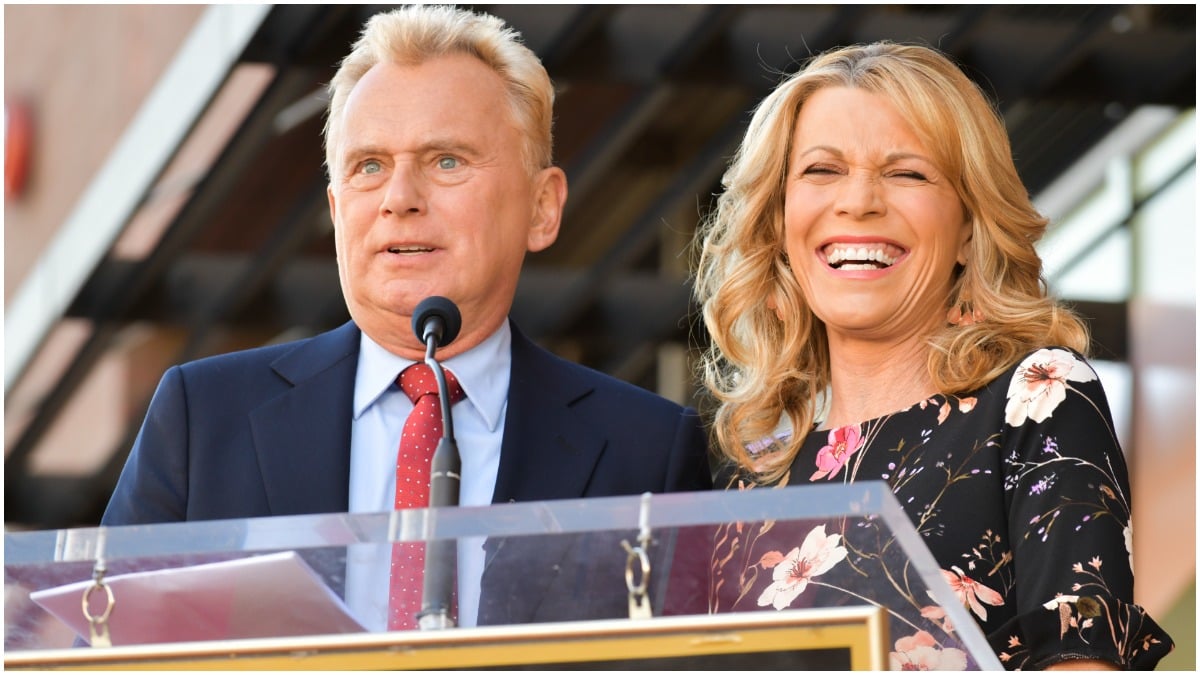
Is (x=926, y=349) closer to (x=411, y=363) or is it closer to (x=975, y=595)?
(x=975, y=595)

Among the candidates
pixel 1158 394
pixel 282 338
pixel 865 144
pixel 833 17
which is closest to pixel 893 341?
pixel 865 144

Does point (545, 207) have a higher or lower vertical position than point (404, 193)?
higher

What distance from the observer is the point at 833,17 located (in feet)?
20.5

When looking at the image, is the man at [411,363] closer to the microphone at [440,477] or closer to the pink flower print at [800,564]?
the microphone at [440,477]

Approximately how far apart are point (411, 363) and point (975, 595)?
0.92m

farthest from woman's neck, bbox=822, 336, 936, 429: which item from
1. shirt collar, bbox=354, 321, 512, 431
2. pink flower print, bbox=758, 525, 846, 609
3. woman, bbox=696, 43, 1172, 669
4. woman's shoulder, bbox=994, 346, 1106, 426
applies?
pink flower print, bbox=758, 525, 846, 609

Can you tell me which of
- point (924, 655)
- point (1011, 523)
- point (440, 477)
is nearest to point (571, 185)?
point (1011, 523)

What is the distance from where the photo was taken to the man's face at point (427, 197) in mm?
2760

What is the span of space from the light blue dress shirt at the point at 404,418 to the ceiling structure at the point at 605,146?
264 centimetres

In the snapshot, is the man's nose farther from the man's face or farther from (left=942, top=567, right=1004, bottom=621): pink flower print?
(left=942, top=567, right=1004, bottom=621): pink flower print

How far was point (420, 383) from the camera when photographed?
108 inches

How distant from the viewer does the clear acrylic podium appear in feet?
5.26

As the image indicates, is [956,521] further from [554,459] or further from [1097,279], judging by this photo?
[1097,279]

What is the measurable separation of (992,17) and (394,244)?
4.06 meters
